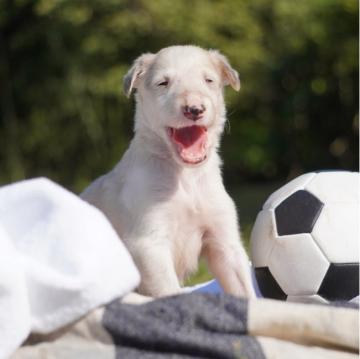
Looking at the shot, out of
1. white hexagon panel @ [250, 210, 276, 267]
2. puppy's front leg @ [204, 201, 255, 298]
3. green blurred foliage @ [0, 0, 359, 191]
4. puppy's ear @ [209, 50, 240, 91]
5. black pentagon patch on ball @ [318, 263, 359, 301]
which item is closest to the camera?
black pentagon patch on ball @ [318, 263, 359, 301]

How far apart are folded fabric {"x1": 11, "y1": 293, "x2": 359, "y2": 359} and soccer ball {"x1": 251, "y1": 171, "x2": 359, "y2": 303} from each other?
2.24 feet

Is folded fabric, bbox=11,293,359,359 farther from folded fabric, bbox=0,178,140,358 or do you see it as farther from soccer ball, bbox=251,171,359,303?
soccer ball, bbox=251,171,359,303

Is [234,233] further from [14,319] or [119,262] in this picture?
[14,319]

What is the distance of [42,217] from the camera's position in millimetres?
2451

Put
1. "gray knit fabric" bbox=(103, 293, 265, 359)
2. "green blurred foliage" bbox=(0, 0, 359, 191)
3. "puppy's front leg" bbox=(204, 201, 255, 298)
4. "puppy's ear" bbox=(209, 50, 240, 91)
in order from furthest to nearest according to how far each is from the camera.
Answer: "green blurred foliage" bbox=(0, 0, 359, 191) < "puppy's ear" bbox=(209, 50, 240, 91) < "puppy's front leg" bbox=(204, 201, 255, 298) < "gray knit fabric" bbox=(103, 293, 265, 359)

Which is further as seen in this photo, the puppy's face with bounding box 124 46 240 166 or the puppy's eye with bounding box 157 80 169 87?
the puppy's eye with bounding box 157 80 169 87

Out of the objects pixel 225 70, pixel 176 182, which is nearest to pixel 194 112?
pixel 176 182

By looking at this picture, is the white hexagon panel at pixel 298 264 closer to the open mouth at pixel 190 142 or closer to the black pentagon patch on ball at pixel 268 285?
the black pentagon patch on ball at pixel 268 285

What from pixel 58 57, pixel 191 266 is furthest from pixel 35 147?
pixel 191 266

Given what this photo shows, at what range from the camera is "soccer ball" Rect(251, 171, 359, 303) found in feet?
9.84

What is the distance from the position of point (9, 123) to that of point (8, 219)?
26.2 ft

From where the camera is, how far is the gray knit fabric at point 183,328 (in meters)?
2.21

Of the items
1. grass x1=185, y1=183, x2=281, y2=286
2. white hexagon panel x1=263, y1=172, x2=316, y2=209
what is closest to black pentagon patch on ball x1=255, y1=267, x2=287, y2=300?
white hexagon panel x1=263, y1=172, x2=316, y2=209

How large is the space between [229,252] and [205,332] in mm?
1192
